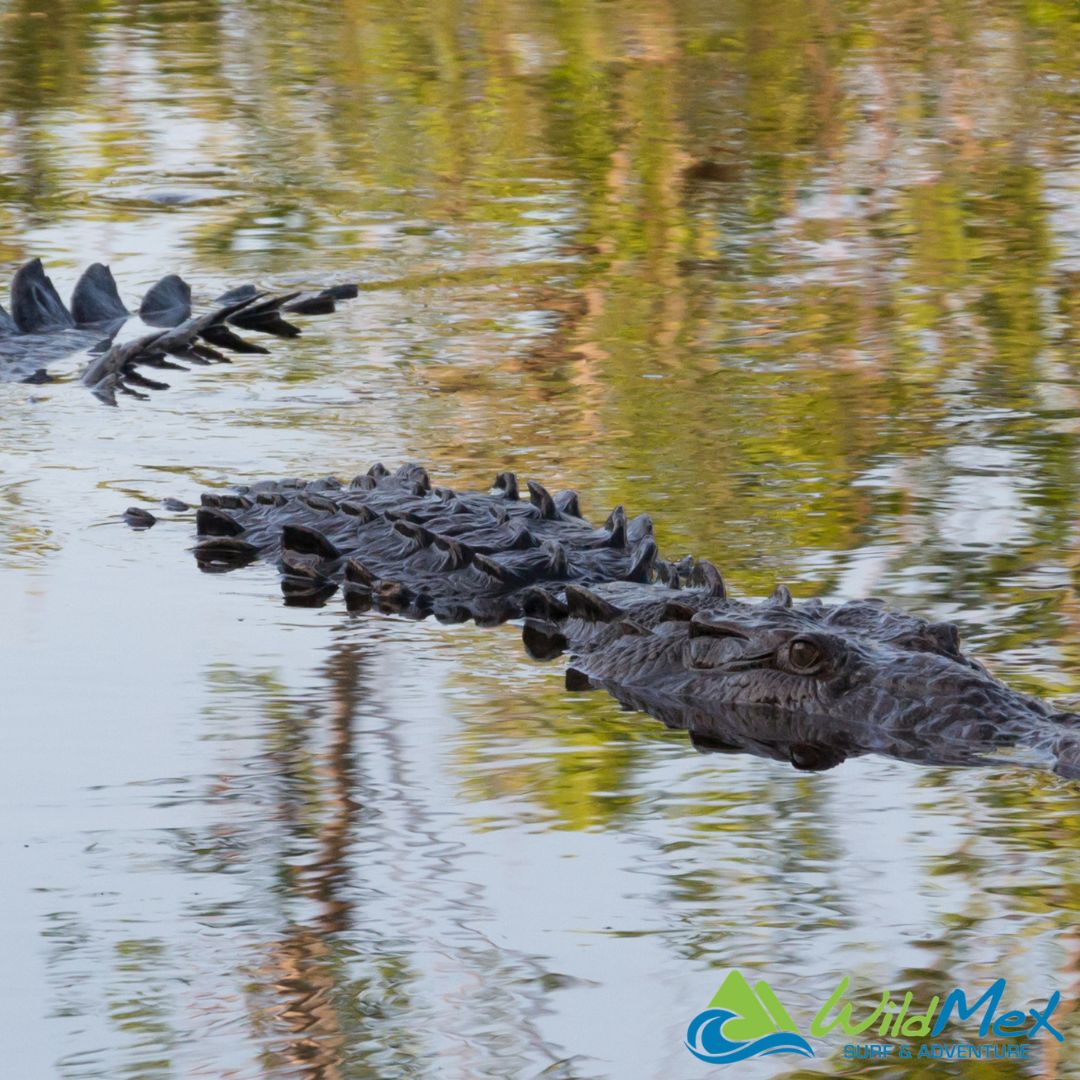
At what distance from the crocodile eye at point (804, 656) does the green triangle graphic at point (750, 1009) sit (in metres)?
1.32

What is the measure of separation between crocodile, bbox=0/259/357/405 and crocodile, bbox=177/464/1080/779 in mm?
2108

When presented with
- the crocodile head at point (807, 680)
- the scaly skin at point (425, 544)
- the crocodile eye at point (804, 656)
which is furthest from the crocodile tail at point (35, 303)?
the crocodile eye at point (804, 656)

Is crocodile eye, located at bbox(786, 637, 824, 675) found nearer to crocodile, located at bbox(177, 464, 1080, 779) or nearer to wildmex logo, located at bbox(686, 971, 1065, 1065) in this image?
crocodile, located at bbox(177, 464, 1080, 779)

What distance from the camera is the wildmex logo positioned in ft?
11.6

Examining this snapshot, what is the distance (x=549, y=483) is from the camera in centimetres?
704

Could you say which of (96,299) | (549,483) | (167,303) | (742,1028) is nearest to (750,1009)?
(742,1028)

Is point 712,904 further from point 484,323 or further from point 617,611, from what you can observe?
point 484,323

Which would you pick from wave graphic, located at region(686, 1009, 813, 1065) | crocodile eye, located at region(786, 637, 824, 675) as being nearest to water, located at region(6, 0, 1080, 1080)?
wave graphic, located at region(686, 1009, 813, 1065)

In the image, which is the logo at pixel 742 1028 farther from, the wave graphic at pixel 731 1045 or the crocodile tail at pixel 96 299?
the crocodile tail at pixel 96 299

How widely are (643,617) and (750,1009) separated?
1883 millimetres

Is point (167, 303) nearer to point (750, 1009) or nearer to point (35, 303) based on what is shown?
point (35, 303)

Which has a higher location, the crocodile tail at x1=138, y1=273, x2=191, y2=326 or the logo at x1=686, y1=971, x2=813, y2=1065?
the logo at x1=686, y1=971, x2=813, y2=1065

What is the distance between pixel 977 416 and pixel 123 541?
116 inches

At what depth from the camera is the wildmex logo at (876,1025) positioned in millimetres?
3525
